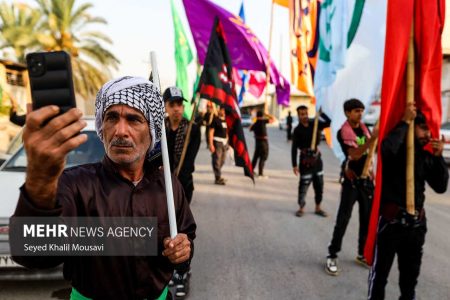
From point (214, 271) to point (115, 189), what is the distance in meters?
2.69

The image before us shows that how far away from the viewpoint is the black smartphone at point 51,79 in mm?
864

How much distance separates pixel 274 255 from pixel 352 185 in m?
1.28

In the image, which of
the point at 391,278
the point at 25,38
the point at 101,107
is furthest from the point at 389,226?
the point at 25,38

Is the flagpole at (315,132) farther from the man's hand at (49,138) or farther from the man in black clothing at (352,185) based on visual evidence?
the man's hand at (49,138)

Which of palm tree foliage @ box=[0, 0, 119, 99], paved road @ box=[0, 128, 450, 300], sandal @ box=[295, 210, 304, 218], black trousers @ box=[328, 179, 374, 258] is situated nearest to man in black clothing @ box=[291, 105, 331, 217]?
sandal @ box=[295, 210, 304, 218]

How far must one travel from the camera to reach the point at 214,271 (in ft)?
12.5

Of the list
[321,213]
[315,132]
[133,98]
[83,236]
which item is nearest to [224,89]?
[315,132]

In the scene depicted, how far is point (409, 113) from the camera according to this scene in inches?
98.3

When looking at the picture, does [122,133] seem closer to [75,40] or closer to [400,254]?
[400,254]

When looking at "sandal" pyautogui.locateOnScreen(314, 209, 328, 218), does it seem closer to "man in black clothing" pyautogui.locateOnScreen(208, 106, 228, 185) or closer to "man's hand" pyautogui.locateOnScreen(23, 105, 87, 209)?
"man in black clothing" pyautogui.locateOnScreen(208, 106, 228, 185)

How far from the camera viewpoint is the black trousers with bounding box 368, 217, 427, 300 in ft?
8.41

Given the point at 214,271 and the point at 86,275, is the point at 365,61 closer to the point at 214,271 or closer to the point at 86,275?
the point at 214,271

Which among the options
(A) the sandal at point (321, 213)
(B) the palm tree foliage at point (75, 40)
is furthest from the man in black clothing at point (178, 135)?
(B) the palm tree foliage at point (75, 40)

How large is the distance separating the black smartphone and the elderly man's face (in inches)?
19.2
